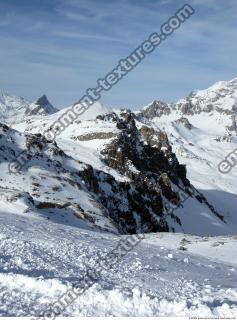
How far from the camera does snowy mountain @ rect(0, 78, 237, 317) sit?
13.6m

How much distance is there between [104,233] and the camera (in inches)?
1261

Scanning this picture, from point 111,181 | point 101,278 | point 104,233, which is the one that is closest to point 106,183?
point 111,181

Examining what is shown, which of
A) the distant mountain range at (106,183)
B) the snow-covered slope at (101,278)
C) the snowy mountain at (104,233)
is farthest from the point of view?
the distant mountain range at (106,183)

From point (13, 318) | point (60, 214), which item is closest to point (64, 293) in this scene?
point (13, 318)

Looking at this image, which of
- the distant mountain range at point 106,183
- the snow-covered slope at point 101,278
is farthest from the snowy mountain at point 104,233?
the distant mountain range at point 106,183

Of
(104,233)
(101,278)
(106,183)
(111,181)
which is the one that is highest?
(101,278)

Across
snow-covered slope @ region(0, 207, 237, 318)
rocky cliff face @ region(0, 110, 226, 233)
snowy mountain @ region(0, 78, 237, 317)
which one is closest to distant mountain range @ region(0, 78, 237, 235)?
rocky cliff face @ region(0, 110, 226, 233)

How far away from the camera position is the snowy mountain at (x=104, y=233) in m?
13.6

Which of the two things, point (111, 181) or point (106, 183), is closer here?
point (106, 183)

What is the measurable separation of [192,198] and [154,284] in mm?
98218

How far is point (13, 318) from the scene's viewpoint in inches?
473

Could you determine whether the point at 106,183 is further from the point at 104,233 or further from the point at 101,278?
the point at 101,278

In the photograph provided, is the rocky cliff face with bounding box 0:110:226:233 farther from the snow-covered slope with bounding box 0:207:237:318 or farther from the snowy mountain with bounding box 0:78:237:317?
the snow-covered slope with bounding box 0:207:237:318

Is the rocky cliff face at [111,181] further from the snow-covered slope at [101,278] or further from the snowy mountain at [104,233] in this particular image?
the snow-covered slope at [101,278]
